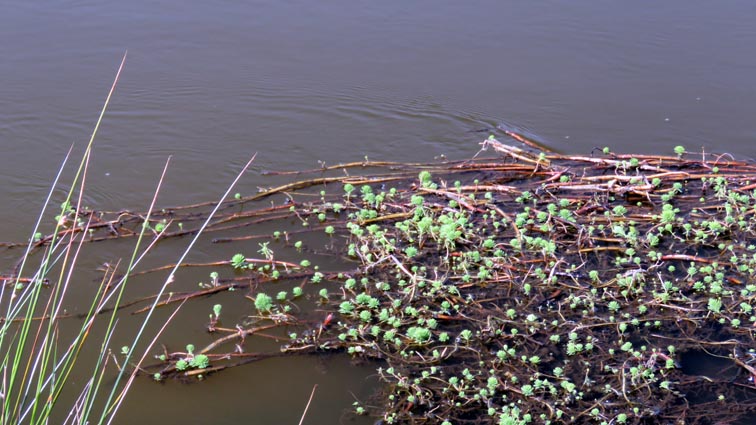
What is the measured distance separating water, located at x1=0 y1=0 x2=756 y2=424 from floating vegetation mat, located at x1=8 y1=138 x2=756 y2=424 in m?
0.46

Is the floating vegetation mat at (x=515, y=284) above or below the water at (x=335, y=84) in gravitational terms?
below

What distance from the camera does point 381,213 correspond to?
437cm

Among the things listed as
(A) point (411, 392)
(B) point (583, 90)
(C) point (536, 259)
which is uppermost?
(B) point (583, 90)

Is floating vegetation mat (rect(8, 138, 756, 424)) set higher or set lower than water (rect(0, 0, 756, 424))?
lower

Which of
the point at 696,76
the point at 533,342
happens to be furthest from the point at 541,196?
the point at 696,76

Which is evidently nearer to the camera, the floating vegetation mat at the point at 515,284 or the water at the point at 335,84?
the floating vegetation mat at the point at 515,284

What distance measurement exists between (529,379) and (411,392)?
20.3 inches

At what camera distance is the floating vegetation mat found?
3.18 meters

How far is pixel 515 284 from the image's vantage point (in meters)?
3.79

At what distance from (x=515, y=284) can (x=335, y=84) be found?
115 inches

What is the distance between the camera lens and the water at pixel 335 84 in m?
5.16

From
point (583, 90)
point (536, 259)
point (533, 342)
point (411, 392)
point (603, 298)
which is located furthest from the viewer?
point (583, 90)

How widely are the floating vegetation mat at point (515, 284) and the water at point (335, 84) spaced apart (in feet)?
1.50

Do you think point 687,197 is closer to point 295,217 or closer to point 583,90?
point 583,90
